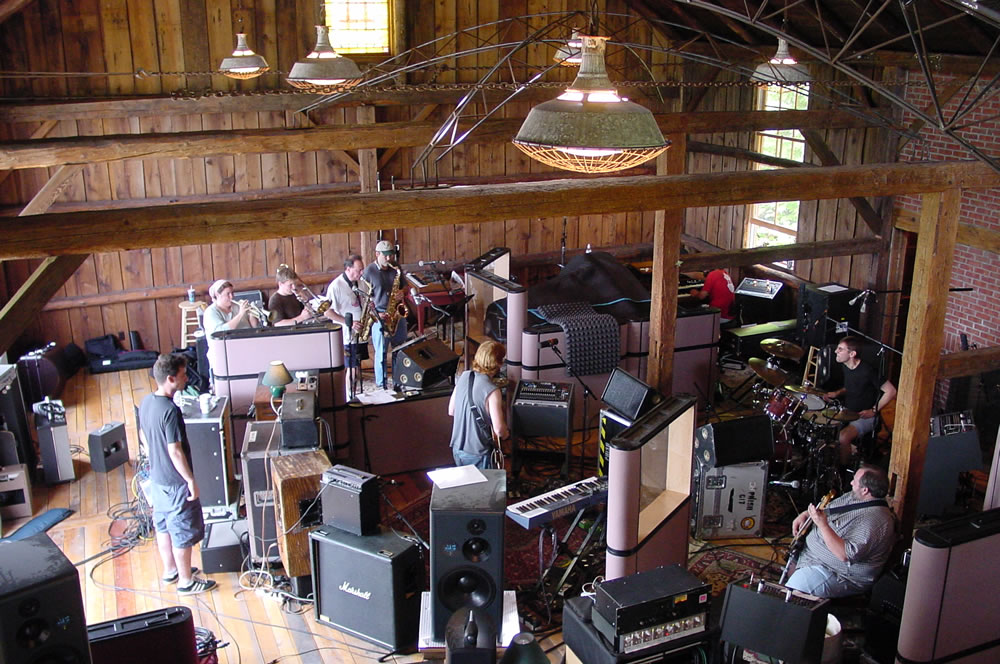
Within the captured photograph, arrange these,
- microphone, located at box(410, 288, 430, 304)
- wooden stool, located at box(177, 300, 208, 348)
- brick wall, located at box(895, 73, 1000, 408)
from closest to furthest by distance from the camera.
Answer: brick wall, located at box(895, 73, 1000, 408)
microphone, located at box(410, 288, 430, 304)
wooden stool, located at box(177, 300, 208, 348)

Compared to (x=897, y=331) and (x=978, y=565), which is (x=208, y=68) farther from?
(x=978, y=565)

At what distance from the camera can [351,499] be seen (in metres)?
5.50

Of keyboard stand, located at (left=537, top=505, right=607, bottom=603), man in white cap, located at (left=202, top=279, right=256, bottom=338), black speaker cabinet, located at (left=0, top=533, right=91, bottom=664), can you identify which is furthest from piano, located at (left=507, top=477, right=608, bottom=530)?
man in white cap, located at (left=202, top=279, right=256, bottom=338)

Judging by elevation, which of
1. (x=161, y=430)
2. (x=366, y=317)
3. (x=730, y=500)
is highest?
(x=161, y=430)

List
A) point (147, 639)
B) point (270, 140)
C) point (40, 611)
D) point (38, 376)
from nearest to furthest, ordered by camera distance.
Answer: point (40, 611), point (147, 639), point (270, 140), point (38, 376)

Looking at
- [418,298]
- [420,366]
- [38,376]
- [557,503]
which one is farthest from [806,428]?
[38,376]

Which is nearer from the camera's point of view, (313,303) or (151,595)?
(151,595)

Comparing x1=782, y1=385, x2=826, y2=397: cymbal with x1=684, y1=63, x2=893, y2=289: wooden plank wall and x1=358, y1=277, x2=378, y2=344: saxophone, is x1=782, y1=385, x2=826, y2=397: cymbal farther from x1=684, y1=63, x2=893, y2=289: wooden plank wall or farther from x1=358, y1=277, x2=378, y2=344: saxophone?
x1=358, y1=277, x2=378, y2=344: saxophone

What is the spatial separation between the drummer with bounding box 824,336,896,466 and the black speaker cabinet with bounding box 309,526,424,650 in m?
3.85

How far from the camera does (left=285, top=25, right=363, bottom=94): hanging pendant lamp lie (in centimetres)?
655

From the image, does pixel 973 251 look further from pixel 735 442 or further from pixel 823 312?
pixel 735 442

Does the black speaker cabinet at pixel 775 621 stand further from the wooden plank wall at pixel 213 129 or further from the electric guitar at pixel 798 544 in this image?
the wooden plank wall at pixel 213 129

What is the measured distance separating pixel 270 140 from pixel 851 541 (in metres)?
4.99

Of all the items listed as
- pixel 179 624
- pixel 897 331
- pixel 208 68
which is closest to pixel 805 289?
pixel 897 331
